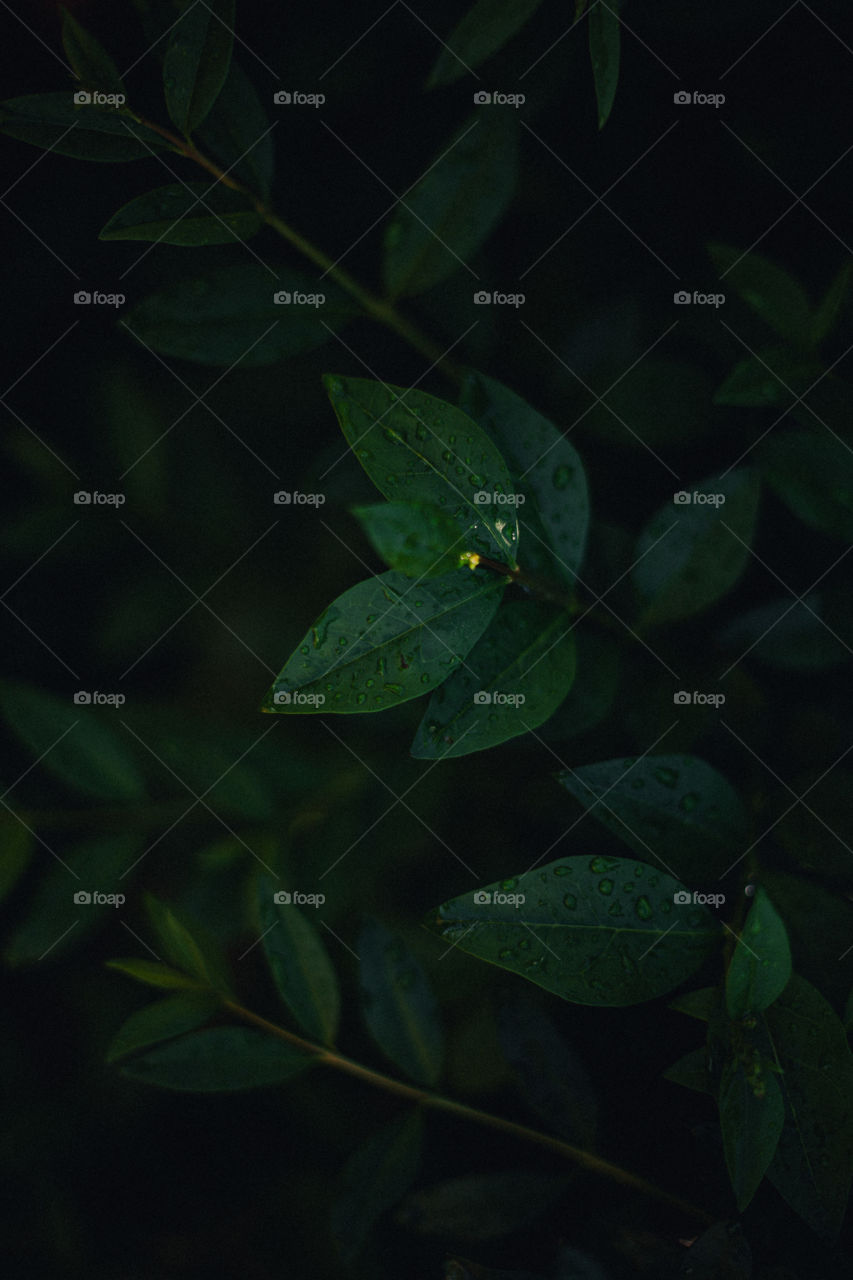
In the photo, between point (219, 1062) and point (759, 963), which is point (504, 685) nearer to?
point (759, 963)

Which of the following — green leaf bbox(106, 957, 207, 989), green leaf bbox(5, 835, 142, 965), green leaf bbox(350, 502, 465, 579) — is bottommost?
green leaf bbox(106, 957, 207, 989)

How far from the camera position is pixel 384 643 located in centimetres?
58

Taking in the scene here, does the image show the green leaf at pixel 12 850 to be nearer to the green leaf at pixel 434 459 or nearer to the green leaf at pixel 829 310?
the green leaf at pixel 434 459

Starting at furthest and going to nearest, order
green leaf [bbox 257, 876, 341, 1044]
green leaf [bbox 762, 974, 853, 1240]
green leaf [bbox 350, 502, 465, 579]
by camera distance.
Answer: green leaf [bbox 257, 876, 341, 1044], green leaf [bbox 762, 974, 853, 1240], green leaf [bbox 350, 502, 465, 579]

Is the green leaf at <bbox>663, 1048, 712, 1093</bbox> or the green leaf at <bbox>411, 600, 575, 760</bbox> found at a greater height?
the green leaf at <bbox>411, 600, 575, 760</bbox>

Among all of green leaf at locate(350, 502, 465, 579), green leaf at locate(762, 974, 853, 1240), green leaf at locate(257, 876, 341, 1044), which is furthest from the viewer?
green leaf at locate(257, 876, 341, 1044)

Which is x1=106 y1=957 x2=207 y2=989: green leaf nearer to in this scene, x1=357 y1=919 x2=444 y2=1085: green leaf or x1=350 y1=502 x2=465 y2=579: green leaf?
x1=357 y1=919 x2=444 y2=1085: green leaf

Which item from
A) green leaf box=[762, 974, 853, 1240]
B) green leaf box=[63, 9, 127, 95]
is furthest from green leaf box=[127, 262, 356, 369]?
green leaf box=[762, 974, 853, 1240]

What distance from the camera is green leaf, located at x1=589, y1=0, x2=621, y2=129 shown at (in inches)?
24.1

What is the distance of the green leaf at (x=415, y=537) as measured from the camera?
20.6 inches

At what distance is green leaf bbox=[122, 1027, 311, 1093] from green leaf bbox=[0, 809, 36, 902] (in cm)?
19

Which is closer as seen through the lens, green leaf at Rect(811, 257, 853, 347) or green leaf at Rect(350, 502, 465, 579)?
green leaf at Rect(350, 502, 465, 579)

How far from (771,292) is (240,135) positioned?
1.44 ft

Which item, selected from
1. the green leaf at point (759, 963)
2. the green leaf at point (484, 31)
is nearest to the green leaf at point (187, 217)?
the green leaf at point (484, 31)
